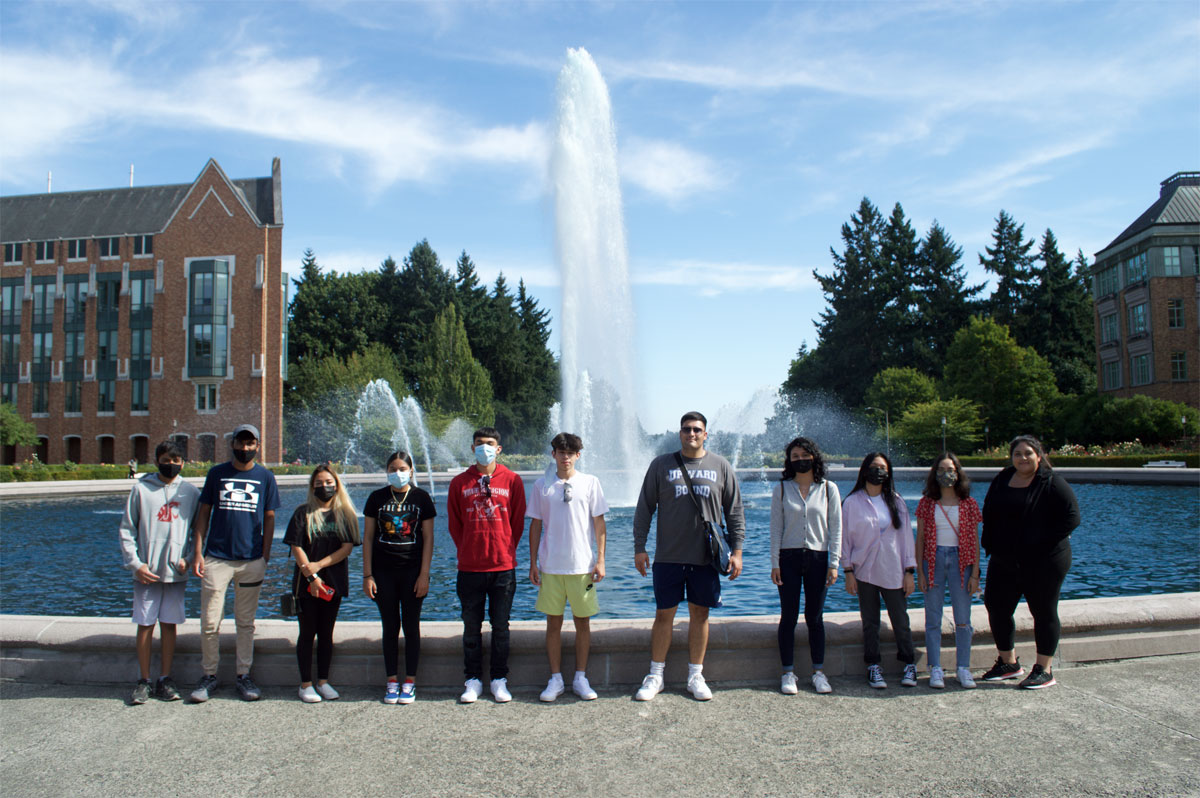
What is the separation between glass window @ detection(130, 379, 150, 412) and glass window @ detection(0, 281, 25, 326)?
37.2 feet

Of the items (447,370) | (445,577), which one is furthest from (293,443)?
(445,577)

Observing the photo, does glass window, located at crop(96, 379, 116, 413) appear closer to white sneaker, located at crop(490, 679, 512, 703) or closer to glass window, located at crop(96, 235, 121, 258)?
glass window, located at crop(96, 235, 121, 258)

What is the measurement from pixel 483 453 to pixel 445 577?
6733 millimetres

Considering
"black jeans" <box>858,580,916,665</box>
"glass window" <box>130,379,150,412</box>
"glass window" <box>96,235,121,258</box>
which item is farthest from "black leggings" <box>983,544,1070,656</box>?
"glass window" <box>96,235,121,258</box>

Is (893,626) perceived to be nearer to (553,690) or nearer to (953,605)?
(953,605)

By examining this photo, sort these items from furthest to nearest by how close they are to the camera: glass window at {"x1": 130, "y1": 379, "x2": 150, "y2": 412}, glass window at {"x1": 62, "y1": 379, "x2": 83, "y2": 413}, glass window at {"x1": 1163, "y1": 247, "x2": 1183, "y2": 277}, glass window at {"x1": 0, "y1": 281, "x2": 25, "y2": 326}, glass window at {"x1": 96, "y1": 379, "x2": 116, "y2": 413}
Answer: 1. glass window at {"x1": 0, "y1": 281, "x2": 25, "y2": 326}
2. glass window at {"x1": 62, "y1": 379, "x2": 83, "y2": 413}
3. glass window at {"x1": 96, "y1": 379, "x2": 116, "y2": 413}
4. glass window at {"x1": 130, "y1": 379, "x2": 150, "y2": 412}
5. glass window at {"x1": 1163, "y1": 247, "x2": 1183, "y2": 277}

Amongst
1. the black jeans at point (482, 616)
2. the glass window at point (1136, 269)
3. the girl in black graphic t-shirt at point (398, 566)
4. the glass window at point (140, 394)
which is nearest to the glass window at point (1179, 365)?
the glass window at point (1136, 269)

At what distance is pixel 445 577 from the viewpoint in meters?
12.0

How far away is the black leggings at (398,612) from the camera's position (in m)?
5.51

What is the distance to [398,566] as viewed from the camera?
5.59 metres

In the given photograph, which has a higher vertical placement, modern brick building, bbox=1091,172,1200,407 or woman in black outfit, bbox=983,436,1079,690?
modern brick building, bbox=1091,172,1200,407

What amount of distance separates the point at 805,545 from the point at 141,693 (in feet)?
15.2

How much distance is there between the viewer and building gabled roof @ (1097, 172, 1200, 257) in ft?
168

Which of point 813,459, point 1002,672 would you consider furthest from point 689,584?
point 1002,672
